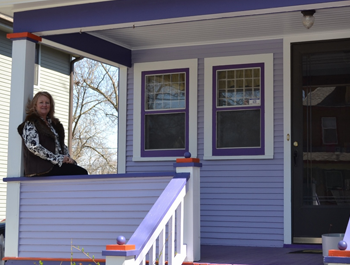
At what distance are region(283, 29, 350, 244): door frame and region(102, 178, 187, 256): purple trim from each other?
2084mm

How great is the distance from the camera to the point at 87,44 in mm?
6906

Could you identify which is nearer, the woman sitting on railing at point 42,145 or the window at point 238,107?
the woman sitting on railing at point 42,145

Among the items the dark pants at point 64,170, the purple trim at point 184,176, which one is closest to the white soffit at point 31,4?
the dark pants at point 64,170

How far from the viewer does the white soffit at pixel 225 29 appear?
20.3 ft

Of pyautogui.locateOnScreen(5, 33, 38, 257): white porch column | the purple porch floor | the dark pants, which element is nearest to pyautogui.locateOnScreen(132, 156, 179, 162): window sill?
the purple porch floor

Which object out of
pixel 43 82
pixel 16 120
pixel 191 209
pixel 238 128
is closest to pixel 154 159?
pixel 238 128

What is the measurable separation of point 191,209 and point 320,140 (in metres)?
2.27

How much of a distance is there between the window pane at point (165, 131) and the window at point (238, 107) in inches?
15.3

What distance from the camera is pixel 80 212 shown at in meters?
5.67

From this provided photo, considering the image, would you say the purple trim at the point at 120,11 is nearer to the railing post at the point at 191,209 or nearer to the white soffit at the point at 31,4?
the white soffit at the point at 31,4

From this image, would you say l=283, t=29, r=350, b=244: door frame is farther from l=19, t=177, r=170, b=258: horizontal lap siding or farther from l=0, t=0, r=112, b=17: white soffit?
l=0, t=0, r=112, b=17: white soffit

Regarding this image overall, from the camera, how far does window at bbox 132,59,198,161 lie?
723cm

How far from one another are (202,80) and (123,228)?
8.45ft

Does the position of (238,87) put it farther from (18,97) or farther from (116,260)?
(116,260)
